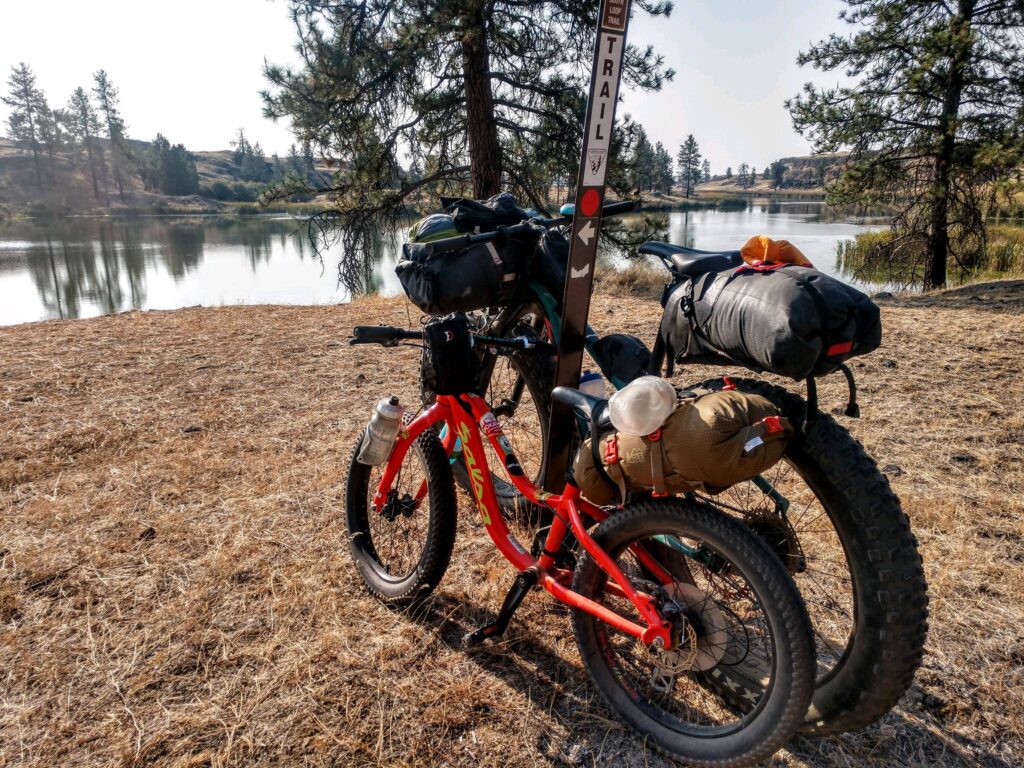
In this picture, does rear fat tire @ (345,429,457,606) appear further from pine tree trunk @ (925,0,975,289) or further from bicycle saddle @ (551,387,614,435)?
pine tree trunk @ (925,0,975,289)

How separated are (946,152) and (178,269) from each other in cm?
2284

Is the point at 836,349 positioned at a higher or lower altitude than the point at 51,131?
lower

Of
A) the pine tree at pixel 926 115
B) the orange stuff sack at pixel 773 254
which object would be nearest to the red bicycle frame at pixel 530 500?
the orange stuff sack at pixel 773 254

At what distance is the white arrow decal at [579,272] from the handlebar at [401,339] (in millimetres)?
280

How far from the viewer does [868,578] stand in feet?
4.58

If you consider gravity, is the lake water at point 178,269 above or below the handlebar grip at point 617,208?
below

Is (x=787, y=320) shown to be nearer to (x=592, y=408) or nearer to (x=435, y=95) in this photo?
(x=592, y=408)

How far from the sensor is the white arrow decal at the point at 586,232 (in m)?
1.94

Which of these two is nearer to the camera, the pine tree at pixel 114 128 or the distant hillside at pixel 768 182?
the pine tree at pixel 114 128

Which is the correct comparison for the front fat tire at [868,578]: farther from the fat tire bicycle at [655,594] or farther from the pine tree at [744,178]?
the pine tree at [744,178]

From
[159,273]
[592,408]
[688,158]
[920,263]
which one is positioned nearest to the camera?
[592,408]

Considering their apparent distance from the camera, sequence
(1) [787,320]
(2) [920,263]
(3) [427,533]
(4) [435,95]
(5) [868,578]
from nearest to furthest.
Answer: (1) [787,320], (5) [868,578], (3) [427,533], (4) [435,95], (2) [920,263]

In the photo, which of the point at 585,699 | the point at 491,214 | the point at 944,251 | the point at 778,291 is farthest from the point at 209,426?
the point at 944,251

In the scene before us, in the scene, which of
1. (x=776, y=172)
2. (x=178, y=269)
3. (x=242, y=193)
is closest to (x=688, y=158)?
(x=776, y=172)
